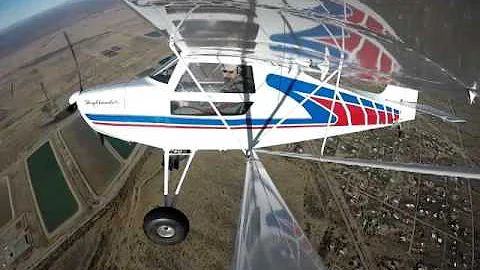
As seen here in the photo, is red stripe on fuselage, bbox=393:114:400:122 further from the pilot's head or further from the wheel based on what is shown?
the wheel

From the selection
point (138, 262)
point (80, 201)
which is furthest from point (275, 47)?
point (80, 201)

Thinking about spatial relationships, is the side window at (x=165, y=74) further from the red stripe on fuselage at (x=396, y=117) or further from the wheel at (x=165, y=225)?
the red stripe on fuselage at (x=396, y=117)

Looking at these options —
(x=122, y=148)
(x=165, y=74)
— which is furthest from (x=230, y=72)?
(x=122, y=148)

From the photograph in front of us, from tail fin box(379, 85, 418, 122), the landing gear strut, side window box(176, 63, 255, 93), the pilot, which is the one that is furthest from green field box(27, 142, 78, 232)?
tail fin box(379, 85, 418, 122)

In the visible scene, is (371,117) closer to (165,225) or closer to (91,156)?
(165,225)

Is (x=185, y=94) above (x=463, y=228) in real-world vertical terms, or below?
above

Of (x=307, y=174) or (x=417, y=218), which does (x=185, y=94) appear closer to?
(x=307, y=174)
